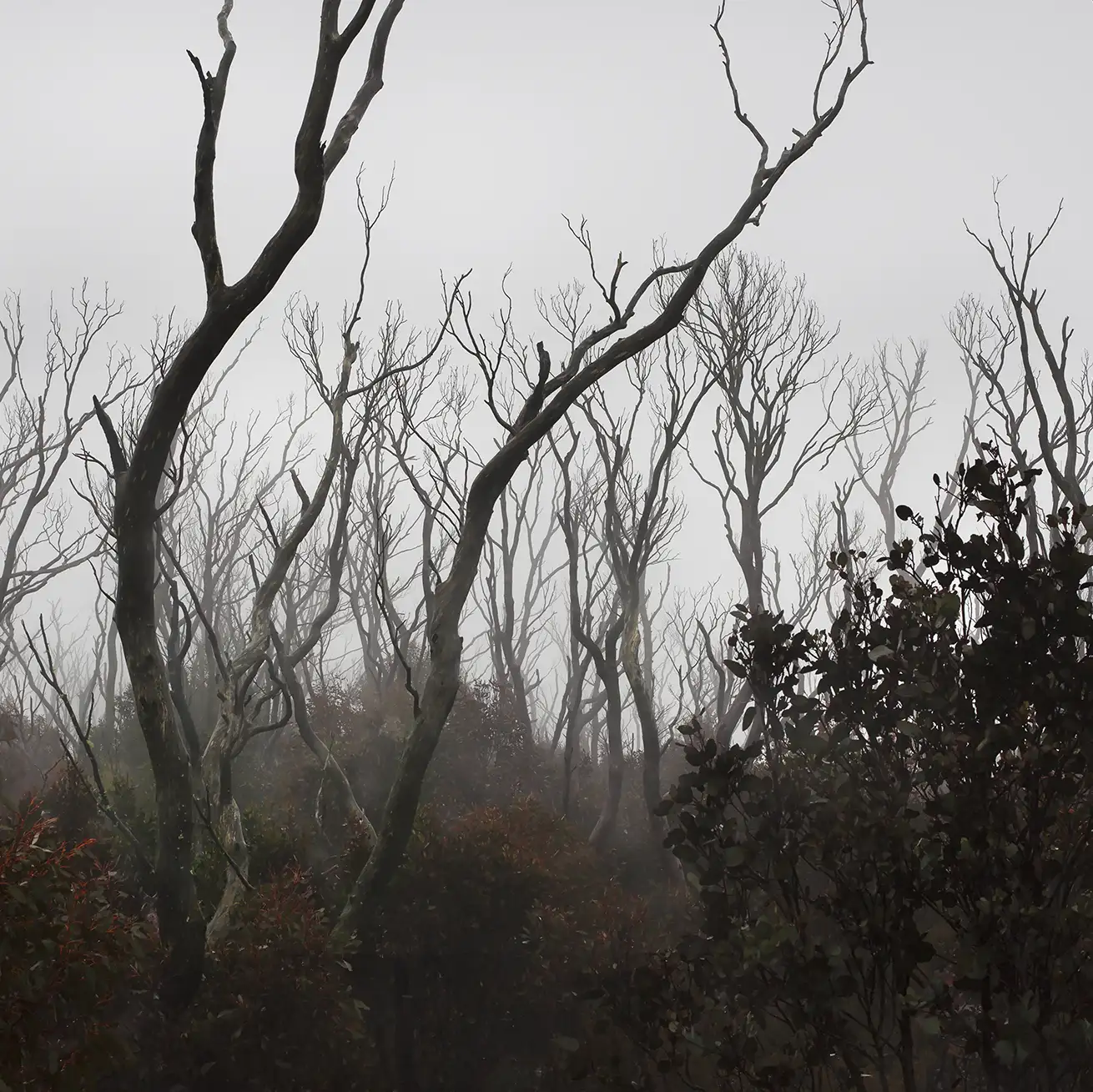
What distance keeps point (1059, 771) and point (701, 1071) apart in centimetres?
442

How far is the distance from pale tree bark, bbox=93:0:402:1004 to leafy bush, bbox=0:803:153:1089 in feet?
4.38

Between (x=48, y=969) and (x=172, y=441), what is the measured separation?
2788 millimetres

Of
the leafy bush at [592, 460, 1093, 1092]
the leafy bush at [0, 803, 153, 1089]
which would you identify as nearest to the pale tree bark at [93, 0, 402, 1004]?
the leafy bush at [0, 803, 153, 1089]

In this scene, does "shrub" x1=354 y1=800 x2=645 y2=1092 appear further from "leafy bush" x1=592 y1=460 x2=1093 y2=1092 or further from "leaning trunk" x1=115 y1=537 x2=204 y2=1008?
"leafy bush" x1=592 y1=460 x2=1093 y2=1092

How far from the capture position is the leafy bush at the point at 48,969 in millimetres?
3033

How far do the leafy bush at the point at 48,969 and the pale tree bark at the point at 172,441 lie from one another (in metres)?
1.33

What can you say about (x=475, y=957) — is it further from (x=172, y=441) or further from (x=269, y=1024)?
(x=172, y=441)

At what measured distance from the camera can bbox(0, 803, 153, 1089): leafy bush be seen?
9.95 feet

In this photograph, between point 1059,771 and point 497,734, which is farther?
point 497,734

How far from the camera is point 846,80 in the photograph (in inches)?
246

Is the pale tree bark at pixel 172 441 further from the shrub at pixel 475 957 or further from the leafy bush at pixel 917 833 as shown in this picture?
the leafy bush at pixel 917 833

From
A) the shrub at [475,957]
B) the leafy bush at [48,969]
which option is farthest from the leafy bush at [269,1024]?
the leafy bush at [48,969]

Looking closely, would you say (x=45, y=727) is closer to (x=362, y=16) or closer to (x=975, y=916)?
(x=362, y=16)

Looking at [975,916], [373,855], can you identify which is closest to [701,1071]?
[373,855]
